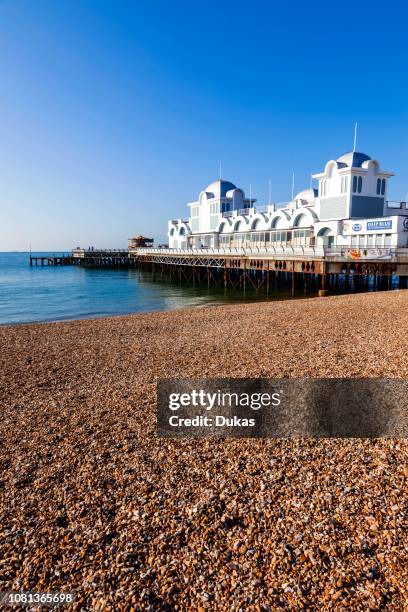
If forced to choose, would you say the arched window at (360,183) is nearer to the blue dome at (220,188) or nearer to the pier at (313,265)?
the pier at (313,265)

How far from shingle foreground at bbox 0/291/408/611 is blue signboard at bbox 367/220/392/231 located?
2227 centimetres

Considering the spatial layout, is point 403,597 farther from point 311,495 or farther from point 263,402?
point 263,402

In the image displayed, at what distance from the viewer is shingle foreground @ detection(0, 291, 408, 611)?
2795 millimetres

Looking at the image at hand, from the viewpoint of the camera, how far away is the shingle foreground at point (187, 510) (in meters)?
2.79

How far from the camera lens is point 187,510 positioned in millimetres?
3637

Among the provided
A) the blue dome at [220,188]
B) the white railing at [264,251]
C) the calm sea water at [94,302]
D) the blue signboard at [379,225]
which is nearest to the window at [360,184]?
the blue signboard at [379,225]

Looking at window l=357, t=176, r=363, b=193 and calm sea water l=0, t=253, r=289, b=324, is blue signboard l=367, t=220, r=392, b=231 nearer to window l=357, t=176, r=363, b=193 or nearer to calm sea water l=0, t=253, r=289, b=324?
window l=357, t=176, r=363, b=193

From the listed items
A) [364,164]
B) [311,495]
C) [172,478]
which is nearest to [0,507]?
[172,478]

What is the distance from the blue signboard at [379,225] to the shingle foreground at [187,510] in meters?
A: 22.3

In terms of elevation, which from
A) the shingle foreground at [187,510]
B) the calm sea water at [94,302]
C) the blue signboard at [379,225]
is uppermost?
the blue signboard at [379,225]

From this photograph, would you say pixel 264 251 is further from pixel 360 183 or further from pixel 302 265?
pixel 360 183

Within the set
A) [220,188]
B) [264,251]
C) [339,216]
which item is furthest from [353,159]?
[220,188]

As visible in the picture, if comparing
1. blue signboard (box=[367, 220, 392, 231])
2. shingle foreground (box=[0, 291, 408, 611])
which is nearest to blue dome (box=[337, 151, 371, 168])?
blue signboard (box=[367, 220, 392, 231])

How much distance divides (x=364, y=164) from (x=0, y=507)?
3272 centimetres
